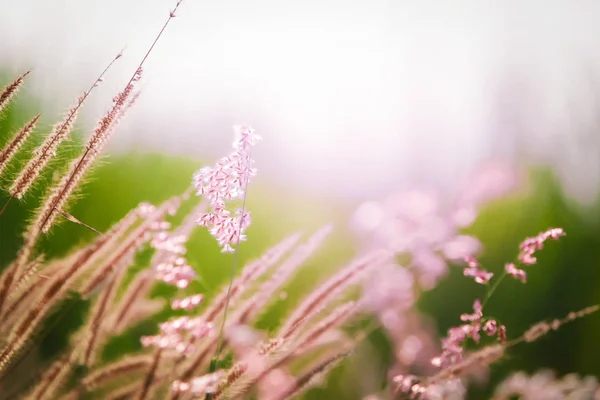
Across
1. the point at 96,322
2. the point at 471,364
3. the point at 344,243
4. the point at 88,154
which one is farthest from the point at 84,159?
the point at 471,364

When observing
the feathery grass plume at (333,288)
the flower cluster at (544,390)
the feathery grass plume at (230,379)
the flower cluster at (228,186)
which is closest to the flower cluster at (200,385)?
the feathery grass plume at (230,379)

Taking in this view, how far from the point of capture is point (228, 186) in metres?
0.81

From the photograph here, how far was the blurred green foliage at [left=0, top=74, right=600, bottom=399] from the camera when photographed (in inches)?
37.9

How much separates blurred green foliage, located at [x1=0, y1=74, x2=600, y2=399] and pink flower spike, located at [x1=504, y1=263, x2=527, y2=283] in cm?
3

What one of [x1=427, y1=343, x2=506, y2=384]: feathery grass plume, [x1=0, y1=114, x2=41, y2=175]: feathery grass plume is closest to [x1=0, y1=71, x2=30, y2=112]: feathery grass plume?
[x1=0, y1=114, x2=41, y2=175]: feathery grass plume

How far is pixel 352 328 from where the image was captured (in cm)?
98

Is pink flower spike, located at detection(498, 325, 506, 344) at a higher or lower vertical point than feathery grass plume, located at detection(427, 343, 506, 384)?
higher

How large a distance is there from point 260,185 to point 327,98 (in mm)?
223

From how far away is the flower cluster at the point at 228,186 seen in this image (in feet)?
2.65

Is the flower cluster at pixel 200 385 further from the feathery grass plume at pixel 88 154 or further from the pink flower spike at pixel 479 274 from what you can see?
the pink flower spike at pixel 479 274

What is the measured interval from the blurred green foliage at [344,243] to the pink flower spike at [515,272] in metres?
0.03

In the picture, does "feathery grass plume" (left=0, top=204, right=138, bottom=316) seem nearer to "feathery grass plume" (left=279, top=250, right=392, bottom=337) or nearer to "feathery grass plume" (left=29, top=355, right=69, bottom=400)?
"feathery grass plume" (left=29, top=355, right=69, bottom=400)

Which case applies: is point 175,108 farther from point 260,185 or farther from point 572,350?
point 572,350

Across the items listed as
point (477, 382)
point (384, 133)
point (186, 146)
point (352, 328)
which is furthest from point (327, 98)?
point (477, 382)
